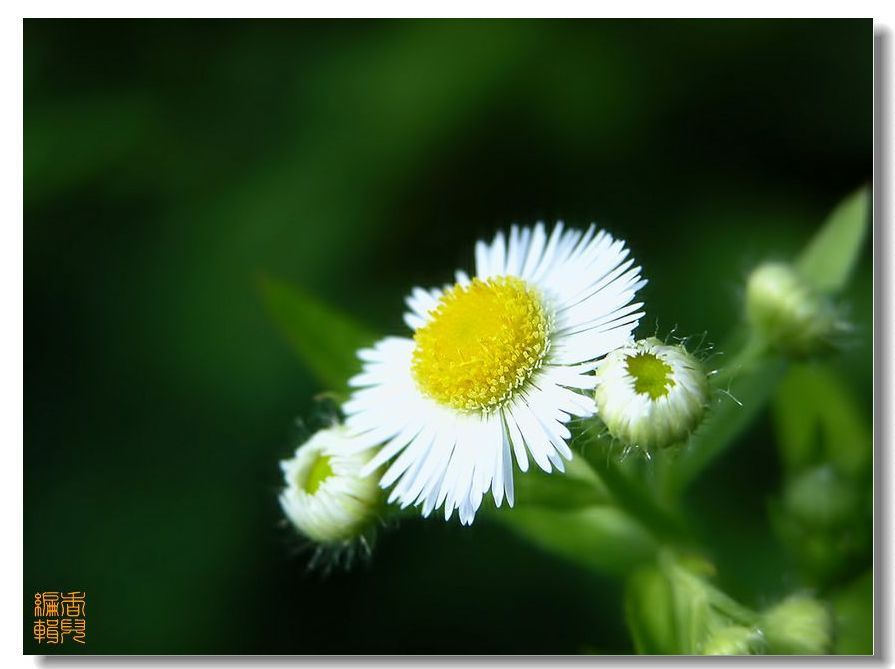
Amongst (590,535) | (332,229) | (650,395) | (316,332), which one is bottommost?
(590,535)

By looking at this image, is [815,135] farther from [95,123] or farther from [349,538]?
[95,123]

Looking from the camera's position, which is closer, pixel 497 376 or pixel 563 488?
pixel 497 376

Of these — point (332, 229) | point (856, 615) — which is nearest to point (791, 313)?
point (856, 615)

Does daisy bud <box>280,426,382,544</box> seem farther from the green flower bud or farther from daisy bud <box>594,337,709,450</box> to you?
the green flower bud

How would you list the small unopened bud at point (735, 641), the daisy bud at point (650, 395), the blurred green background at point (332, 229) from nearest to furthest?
the daisy bud at point (650, 395) → the small unopened bud at point (735, 641) → the blurred green background at point (332, 229)

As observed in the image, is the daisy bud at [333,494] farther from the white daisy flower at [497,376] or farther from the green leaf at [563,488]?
the green leaf at [563,488]

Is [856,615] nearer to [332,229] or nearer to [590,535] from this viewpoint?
[590,535]

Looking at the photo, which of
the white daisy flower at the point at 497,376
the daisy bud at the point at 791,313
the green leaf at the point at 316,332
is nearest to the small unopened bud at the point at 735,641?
the white daisy flower at the point at 497,376
